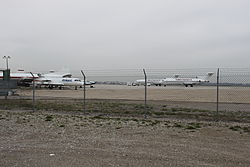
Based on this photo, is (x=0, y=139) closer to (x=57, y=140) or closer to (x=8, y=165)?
(x=57, y=140)

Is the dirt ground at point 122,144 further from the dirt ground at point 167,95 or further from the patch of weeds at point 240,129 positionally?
the dirt ground at point 167,95

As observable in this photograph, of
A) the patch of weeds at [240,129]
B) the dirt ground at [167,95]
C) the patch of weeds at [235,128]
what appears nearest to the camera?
the patch of weeds at [240,129]

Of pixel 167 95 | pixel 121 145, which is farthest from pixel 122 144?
pixel 167 95

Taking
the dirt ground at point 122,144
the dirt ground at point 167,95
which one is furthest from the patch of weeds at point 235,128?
the dirt ground at point 167,95

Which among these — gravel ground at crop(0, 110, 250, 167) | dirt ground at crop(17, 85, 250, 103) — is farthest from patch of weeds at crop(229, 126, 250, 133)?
dirt ground at crop(17, 85, 250, 103)

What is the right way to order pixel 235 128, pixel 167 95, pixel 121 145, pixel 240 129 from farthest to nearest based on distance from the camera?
1. pixel 167 95
2. pixel 235 128
3. pixel 240 129
4. pixel 121 145

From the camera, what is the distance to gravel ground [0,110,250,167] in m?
4.86

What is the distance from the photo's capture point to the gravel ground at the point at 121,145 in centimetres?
486

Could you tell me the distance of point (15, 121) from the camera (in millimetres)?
9695

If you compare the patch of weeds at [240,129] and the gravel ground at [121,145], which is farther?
the patch of weeds at [240,129]

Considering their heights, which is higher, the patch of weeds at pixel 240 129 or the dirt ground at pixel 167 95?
the patch of weeds at pixel 240 129

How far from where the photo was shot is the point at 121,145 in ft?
19.9

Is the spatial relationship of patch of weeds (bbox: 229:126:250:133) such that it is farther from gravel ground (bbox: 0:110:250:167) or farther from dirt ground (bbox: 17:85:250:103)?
dirt ground (bbox: 17:85:250:103)

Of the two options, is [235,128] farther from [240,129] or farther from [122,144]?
[122,144]
